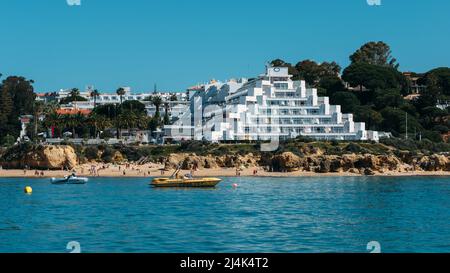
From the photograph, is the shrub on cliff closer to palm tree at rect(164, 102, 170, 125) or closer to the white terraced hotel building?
the white terraced hotel building

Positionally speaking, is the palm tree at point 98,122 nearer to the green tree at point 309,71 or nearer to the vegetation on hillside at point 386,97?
the vegetation on hillside at point 386,97

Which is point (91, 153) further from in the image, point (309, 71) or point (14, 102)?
point (309, 71)

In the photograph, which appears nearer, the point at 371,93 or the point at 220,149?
the point at 220,149

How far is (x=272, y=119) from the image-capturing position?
131000 mm

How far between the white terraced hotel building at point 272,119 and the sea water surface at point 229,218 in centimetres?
4362

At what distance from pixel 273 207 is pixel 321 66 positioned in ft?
447

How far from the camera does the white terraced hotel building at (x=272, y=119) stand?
126812 millimetres

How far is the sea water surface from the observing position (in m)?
36.3

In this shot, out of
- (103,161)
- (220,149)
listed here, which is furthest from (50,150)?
(220,149)

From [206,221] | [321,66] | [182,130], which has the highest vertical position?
[321,66]

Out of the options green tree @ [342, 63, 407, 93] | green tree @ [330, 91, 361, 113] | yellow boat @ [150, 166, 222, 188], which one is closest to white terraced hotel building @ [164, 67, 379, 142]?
green tree @ [330, 91, 361, 113]

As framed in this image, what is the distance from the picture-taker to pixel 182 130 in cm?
13588

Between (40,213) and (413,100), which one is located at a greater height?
(413,100)

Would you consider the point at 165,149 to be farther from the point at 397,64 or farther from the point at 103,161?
the point at 397,64
